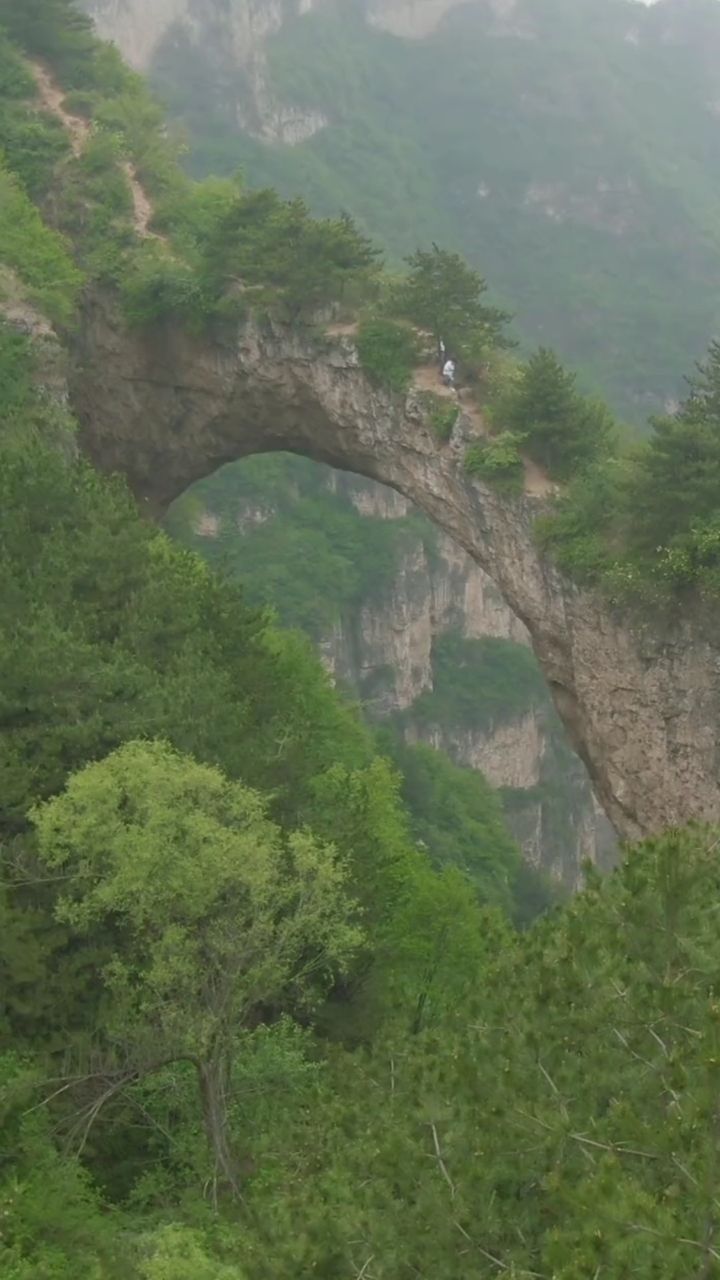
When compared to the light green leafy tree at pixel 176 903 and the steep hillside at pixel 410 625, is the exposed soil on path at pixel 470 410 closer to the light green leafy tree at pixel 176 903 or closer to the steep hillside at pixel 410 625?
the light green leafy tree at pixel 176 903

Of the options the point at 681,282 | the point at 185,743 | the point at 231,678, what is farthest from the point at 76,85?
the point at 681,282

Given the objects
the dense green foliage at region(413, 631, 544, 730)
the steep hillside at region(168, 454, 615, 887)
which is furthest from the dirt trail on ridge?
the dense green foliage at region(413, 631, 544, 730)

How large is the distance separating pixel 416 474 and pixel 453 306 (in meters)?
3.37

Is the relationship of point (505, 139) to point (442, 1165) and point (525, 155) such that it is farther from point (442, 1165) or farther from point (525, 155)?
point (442, 1165)

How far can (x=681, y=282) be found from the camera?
8231 centimetres

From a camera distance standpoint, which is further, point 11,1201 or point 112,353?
point 112,353

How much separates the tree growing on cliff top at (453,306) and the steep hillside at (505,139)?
50413 mm

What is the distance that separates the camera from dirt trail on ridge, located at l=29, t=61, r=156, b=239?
86.8 ft

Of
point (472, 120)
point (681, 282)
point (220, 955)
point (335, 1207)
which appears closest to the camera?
point (335, 1207)

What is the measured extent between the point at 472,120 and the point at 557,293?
2017cm

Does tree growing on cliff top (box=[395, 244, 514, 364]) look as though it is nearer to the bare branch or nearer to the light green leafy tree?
the light green leafy tree

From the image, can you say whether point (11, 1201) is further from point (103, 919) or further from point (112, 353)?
point (112, 353)

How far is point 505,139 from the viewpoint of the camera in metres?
90.0

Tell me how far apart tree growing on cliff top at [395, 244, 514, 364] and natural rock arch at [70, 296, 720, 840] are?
58.8 inches
